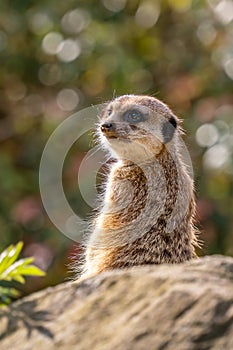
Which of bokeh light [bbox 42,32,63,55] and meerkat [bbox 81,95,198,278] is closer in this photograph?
meerkat [bbox 81,95,198,278]

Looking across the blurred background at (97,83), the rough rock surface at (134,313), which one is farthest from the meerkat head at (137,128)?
the blurred background at (97,83)

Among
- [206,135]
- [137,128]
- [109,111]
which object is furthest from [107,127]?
[206,135]

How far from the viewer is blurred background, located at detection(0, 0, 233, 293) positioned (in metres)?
7.97

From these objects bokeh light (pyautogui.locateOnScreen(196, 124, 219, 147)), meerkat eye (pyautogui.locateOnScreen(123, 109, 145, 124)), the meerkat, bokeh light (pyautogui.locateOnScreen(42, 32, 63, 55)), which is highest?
bokeh light (pyautogui.locateOnScreen(42, 32, 63, 55))

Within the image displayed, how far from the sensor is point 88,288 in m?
2.40

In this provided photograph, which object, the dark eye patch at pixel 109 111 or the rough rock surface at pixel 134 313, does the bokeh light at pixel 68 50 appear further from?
the rough rock surface at pixel 134 313

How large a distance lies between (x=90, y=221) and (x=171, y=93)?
16.3 ft

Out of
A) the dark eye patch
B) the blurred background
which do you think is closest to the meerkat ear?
the dark eye patch

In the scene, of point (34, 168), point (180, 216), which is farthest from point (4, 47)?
point (180, 216)

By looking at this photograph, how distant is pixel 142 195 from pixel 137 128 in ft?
1.29

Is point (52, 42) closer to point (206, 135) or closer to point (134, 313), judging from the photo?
point (206, 135)

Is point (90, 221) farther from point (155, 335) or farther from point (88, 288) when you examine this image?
point (155, 335)

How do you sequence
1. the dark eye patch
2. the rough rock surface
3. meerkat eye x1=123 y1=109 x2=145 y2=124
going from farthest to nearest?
the dark eye patch
meerkat eye x1=123 y1=109 x2=145 y2=124
the rough rock surface

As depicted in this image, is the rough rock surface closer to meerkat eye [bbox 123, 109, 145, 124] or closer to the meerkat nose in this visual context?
the meerkat nose
